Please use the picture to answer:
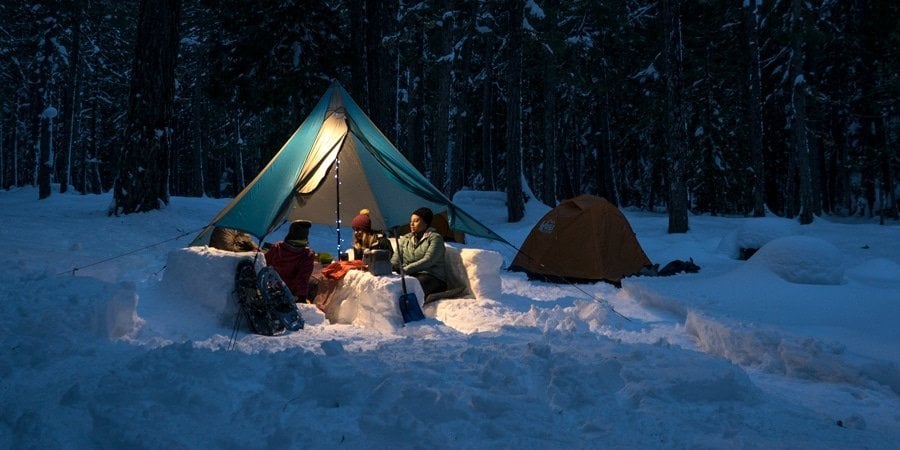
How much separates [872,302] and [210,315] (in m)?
6.76

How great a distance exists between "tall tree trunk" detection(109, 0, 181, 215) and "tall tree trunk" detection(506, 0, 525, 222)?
8.33 m

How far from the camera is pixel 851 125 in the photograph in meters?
23.6

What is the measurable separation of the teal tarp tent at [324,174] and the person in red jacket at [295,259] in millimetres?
275

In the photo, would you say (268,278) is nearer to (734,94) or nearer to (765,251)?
(765,251)

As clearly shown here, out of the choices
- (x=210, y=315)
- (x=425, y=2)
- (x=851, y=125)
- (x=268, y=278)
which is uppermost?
(x=425, y=2)

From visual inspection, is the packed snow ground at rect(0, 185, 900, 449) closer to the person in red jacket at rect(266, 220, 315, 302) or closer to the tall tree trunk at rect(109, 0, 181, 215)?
the person in red jacket at rect(266, 220, 315, 302)

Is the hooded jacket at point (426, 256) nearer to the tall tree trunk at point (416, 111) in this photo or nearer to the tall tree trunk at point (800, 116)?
the tall tree trunk at point (800, 116)

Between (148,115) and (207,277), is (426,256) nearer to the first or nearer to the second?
(207,277)

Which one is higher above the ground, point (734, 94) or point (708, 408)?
point (734, 94)

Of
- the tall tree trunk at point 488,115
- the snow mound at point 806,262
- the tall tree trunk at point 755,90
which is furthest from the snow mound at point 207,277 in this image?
the tall tree trunk at point 755,90

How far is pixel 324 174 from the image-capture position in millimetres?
8273

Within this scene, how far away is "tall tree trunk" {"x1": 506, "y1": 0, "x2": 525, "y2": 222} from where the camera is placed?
15297 mm

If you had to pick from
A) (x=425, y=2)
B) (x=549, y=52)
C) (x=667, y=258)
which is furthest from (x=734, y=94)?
(x=667, y=258)

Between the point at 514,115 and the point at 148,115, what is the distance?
8.88m
